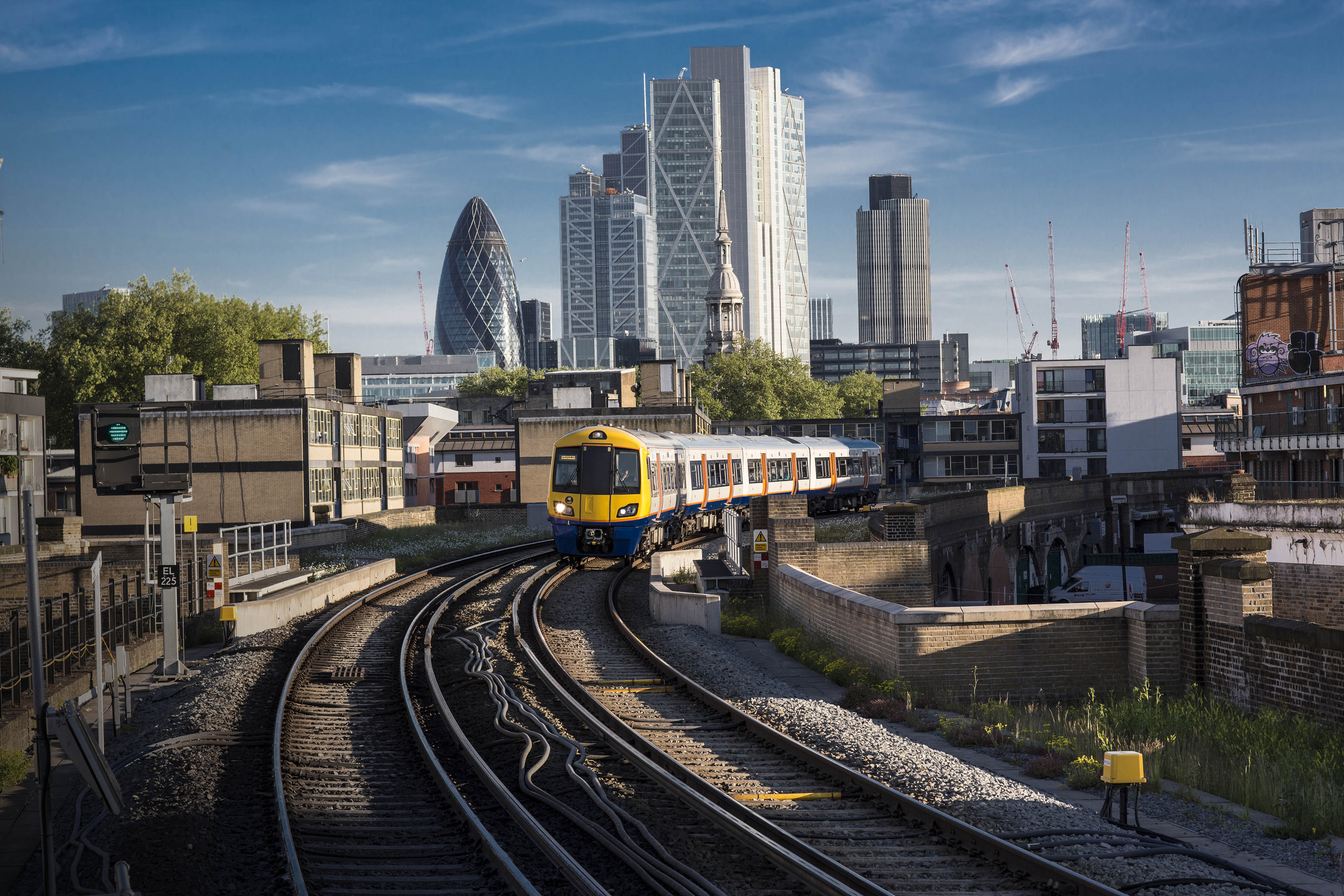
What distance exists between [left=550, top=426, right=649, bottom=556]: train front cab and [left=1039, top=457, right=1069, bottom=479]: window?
62141 mm

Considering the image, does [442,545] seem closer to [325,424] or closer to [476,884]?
[325,424]

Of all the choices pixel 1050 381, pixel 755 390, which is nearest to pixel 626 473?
pixel 1050 381

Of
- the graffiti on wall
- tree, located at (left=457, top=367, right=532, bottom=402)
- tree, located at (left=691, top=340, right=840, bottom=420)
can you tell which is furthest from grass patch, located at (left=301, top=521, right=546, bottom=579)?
tree, located at (left=457, top=367, right=532, bottom=402)

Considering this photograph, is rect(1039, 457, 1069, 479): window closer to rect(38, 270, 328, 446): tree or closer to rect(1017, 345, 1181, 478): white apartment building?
rect(1017, 345, 1181, 478): white apartment building

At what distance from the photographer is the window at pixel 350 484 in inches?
2094

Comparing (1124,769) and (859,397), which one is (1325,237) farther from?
(859,397)

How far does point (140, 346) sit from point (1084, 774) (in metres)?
72.6

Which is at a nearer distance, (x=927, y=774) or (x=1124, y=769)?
(x=1124, y=769)

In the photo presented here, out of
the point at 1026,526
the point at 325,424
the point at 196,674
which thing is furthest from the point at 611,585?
the point at 325,424

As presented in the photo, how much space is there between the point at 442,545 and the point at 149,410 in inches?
566

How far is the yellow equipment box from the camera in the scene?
29.1 feet

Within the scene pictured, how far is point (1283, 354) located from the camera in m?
52.1

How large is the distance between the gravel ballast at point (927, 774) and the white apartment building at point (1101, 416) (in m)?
72.0

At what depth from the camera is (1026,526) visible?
152 ft
